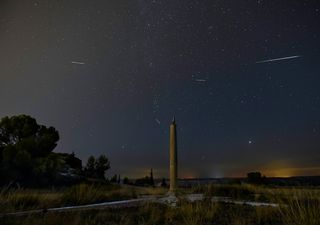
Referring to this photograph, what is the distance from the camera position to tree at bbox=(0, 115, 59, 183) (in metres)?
20.2

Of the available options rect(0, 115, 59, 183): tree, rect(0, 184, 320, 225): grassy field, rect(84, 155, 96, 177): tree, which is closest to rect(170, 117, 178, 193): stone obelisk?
rect(0, 184, 320, 225): grassy field

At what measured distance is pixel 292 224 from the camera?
17.4 ft

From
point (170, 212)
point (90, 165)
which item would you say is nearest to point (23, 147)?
point (90, 165)

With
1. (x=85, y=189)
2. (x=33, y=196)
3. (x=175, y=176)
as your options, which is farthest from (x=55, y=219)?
(x=175, y=176)

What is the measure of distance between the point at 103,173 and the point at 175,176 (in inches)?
844

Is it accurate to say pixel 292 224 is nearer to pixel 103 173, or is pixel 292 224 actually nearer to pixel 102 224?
pixel 102 224

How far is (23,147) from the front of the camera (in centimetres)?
2205

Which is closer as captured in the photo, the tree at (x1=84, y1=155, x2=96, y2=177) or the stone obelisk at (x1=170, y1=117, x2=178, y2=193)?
the stone obelisk at (x1=170, y1=117, x2=178, y2=193)

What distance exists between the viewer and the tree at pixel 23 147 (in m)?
20.2

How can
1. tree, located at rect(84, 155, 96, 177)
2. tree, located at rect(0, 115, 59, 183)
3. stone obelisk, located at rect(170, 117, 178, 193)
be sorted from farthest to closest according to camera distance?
tree, located at rect(84, 155, 96, 177), tree, located at rect(0, 115, 59, 183), stone obelisk, located at rect(170, 117, 178, 193)

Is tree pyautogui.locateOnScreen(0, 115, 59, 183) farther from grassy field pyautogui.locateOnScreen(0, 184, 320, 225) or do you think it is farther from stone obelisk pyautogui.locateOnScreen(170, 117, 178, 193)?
stone obelisk pyautogui.locateOnScreen(170, 117, 178, 193)

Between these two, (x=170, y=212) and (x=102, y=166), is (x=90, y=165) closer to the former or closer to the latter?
(x=102, y=166)

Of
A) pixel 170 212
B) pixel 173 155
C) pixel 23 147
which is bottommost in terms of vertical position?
pixel 170 212

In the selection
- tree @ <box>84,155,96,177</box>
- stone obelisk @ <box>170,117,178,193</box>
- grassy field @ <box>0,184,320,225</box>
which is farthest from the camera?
tree @ <box>84,155,96,177</box>
